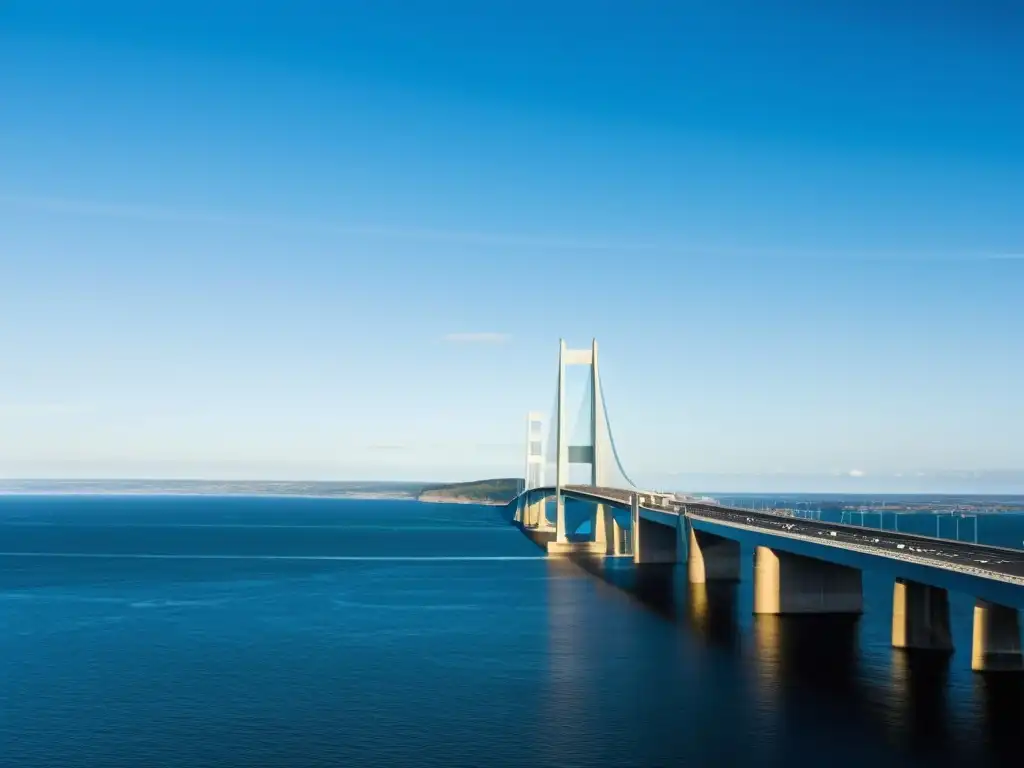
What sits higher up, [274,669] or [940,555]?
[940,555]

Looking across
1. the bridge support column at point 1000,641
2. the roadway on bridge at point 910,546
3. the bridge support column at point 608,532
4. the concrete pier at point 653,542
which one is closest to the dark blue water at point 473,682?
the bridge support column at point 1000,641

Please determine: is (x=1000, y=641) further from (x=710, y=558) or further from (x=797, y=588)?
(x=710, y=558)

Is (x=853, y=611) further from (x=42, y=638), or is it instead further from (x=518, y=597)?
(x=42, y=638)

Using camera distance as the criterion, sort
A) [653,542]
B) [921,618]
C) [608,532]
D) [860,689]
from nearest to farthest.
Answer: [860,689], [921,618], [653,542], [608,532]

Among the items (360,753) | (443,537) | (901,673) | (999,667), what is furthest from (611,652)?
(443,537)

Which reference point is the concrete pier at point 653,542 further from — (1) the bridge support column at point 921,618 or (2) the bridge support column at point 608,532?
(1) the bridge support column at point 921,618

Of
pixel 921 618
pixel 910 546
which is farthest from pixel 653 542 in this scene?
pixel 921 618
